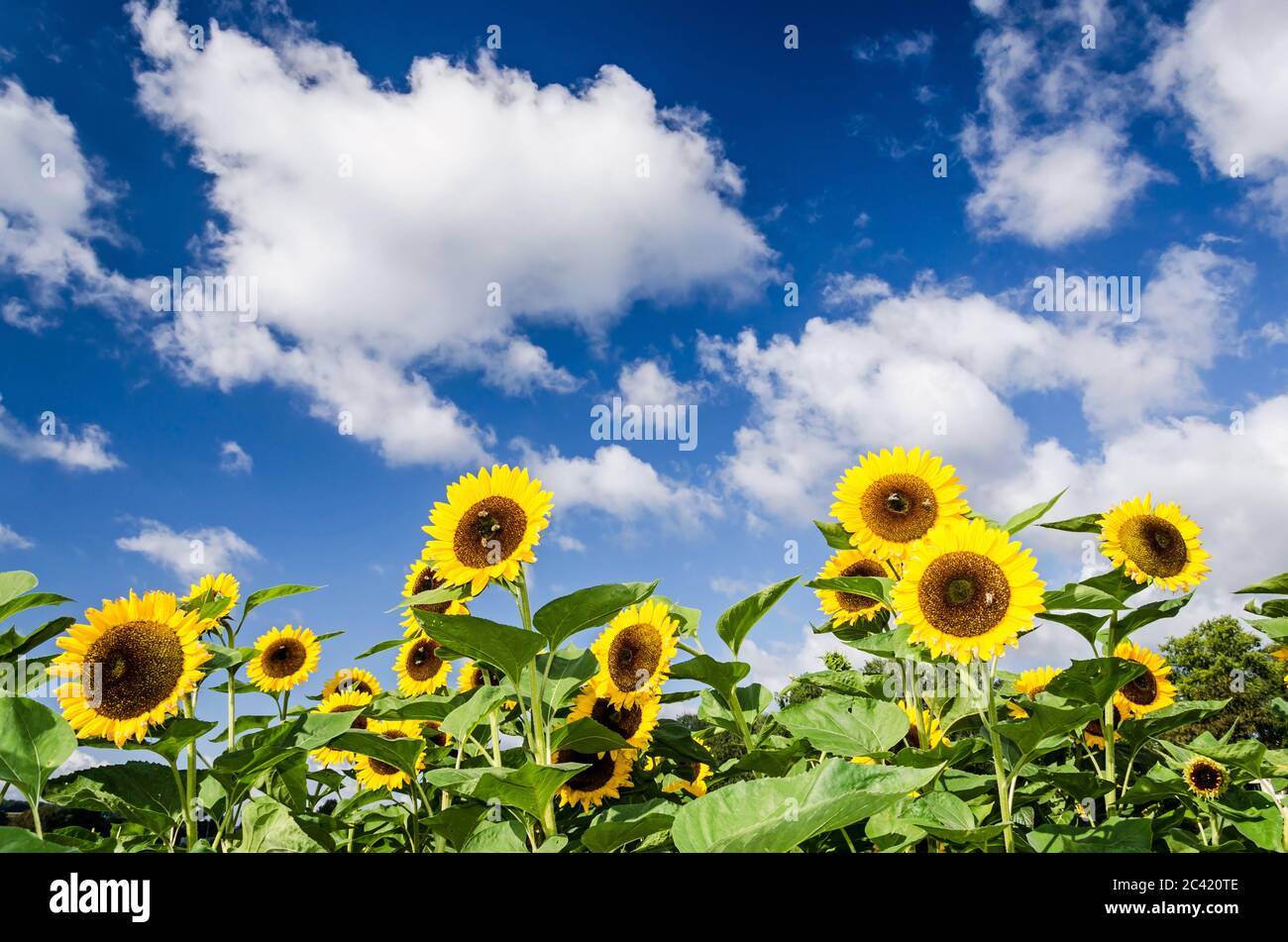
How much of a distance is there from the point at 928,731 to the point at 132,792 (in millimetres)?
3265

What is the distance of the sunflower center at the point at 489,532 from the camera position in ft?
11.5

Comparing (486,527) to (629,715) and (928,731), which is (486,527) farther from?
(928,731)

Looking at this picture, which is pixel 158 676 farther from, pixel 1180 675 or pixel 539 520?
pixel 1180 675

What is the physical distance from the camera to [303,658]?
6.84 metres

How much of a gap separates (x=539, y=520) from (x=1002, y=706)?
2.81 metres

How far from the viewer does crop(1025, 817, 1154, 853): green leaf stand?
2.71 meters

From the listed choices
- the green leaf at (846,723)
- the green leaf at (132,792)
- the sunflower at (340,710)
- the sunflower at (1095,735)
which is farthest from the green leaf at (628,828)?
the sunflower at (1095,735)

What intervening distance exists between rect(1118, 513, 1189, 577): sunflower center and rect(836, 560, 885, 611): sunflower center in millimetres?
1227

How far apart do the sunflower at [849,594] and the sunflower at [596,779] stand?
1.45 m

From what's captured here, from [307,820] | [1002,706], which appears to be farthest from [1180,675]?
[307,820]

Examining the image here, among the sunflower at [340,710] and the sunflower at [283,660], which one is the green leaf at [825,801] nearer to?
the sunflower at [340,710]

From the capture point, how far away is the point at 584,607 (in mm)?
2818

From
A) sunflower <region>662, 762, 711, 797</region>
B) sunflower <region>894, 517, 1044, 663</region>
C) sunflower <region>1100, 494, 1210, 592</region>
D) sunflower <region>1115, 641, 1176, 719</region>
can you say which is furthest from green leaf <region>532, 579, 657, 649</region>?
sunflower <region>1115, 641, 1176, 719</region>

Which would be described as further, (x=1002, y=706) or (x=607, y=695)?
(x=1002, y=706)
